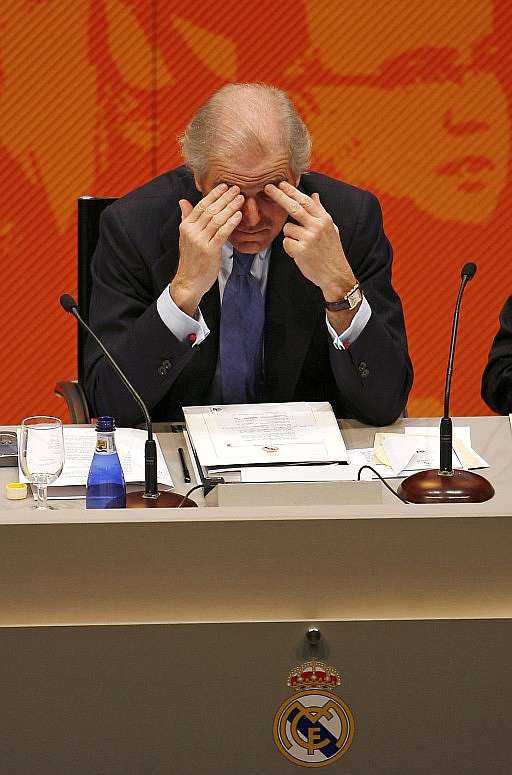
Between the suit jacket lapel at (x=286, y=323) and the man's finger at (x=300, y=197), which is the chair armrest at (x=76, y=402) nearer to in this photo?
the suit jacket lapel at (x=286, y=323)

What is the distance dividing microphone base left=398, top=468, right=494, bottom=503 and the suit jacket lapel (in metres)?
0.60

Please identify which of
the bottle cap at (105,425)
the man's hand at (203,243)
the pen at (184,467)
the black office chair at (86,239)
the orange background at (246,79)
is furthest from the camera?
the orange background at (246,79)

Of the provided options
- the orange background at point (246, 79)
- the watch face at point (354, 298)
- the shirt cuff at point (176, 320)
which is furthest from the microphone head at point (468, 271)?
the orange background at point (246, 79)

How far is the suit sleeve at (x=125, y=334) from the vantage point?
6.56 feet

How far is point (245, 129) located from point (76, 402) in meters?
0.60

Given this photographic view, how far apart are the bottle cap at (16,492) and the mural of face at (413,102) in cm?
223

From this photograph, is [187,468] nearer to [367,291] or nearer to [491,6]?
[367,291]

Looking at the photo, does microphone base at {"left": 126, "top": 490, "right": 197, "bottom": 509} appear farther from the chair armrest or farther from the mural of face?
the mural of face

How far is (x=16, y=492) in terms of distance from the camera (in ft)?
5.30

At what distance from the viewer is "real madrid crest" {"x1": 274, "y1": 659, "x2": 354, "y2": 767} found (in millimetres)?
1289

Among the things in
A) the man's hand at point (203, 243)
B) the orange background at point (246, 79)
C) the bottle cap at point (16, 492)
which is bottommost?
the bottle cap at point (16, 492)

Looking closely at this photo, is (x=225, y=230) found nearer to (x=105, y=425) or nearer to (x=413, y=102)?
(x=105, y=425)

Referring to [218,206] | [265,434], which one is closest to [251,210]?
[218,206]

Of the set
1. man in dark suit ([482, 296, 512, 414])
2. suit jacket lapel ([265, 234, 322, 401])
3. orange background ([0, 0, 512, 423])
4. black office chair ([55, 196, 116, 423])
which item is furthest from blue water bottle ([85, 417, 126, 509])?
orange background ([0, 0, 512, 423])
